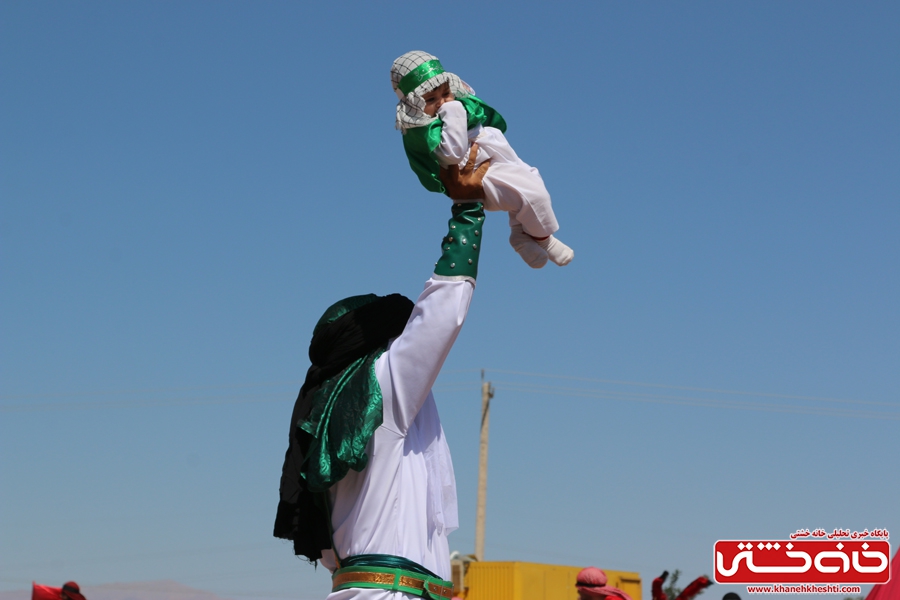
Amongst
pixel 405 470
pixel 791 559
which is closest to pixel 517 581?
pixel 791 559

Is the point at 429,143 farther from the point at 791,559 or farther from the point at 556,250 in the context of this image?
the point at 791,559

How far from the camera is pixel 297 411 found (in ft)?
10.3

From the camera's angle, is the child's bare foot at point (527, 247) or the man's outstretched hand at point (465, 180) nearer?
the man's outstretched hand at point (465, 180)

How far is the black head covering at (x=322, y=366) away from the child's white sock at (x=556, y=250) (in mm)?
458

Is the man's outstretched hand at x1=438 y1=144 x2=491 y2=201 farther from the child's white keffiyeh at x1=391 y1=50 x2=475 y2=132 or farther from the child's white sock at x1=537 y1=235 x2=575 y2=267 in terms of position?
the child's white sock at x1=537 y1=235 x2=575 y2=267

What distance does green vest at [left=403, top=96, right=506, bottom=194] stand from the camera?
297 cm

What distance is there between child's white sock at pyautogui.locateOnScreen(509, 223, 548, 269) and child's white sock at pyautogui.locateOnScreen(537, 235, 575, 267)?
0.05 ft

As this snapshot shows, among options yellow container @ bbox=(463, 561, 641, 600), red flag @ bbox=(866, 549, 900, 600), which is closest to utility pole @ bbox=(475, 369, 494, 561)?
yellow container @ bbox=(463, 561, 641, 600)

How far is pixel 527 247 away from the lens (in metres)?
3.20

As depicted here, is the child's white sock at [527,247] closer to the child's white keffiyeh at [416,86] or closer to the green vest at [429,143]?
the green vest at [429,143]

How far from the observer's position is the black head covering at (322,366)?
9.91 feet

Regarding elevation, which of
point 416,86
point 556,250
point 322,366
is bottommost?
point 322,366

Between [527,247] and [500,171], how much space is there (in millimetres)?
276

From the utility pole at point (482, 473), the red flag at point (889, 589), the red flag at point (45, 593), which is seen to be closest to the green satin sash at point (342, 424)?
the red flag at point (45, 593)
